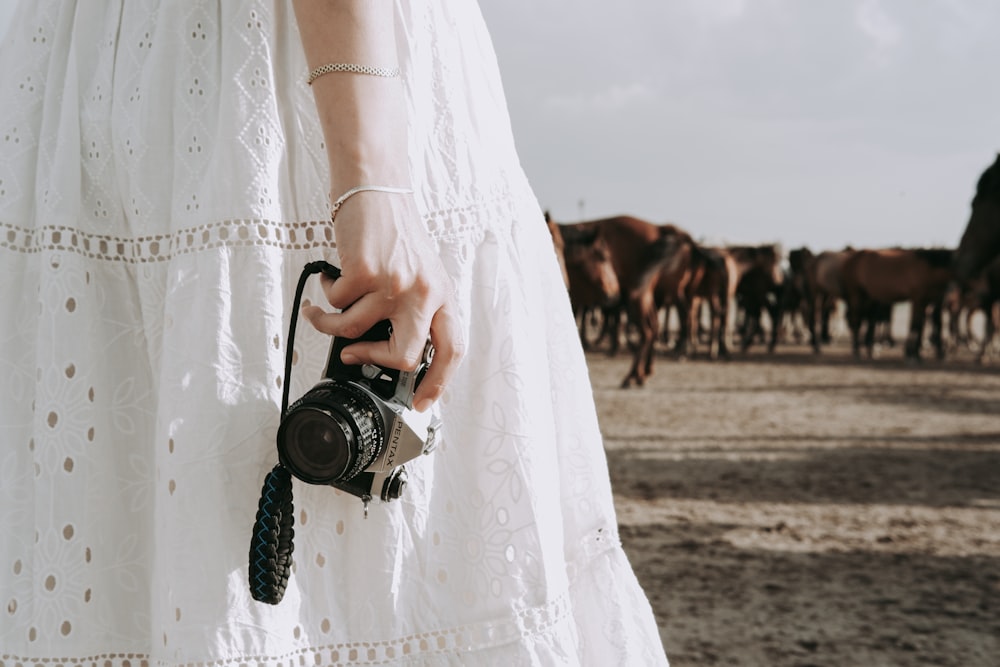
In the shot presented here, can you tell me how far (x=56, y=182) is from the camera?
87 cm

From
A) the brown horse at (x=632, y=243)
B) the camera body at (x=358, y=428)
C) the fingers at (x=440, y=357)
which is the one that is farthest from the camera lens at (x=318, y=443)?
the brown horse at (x=632, y=243)

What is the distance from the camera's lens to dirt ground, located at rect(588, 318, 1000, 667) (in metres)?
2.77

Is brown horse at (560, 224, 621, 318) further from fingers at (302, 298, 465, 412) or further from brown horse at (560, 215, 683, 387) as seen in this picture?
fingers at (302, 298, 465, 412)

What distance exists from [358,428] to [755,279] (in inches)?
846

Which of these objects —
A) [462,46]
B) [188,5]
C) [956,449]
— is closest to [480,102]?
[462,46]

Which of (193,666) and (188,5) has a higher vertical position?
(188,5)

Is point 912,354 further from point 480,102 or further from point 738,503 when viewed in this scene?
point 480,102

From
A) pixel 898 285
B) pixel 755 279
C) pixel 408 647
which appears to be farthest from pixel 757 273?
pixel 408 647

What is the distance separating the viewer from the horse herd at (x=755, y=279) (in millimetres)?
10578

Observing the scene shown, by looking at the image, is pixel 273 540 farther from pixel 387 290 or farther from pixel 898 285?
pixel 898 285

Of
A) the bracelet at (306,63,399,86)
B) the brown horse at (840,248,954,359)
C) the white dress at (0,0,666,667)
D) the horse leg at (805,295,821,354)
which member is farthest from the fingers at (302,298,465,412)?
the horse leg at (805,295,821,354)

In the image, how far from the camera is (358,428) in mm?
716

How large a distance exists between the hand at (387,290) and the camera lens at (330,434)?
0.15 feet

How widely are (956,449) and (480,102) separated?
22.2ft
